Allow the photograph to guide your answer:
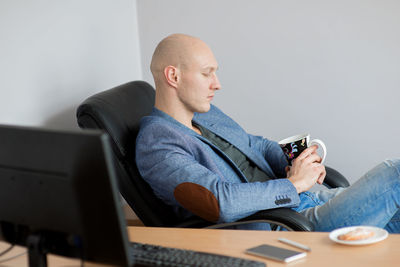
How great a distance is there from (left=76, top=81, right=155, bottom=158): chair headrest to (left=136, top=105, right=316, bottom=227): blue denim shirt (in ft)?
0.27

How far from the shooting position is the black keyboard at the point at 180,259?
1.27 metres

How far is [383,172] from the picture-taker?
6.50 feet

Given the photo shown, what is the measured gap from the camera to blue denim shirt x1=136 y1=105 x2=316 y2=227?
6.20 feet

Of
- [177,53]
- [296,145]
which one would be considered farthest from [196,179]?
[177,53]

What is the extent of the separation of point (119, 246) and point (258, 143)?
5.36 ft

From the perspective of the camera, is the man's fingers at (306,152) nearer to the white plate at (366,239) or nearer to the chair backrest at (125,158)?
the chair backrest at (125,158)

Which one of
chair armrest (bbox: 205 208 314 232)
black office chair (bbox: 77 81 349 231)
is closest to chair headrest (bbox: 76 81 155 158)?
black office chair (bbox: 77 81 349 231)

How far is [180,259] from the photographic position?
130cm

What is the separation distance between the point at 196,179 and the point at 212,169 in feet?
0.61

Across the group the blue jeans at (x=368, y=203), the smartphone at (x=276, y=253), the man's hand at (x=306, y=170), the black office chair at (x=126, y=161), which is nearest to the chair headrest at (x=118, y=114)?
the black office chair at (x=126, y=161)

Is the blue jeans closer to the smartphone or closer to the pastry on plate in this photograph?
the pastry on plate

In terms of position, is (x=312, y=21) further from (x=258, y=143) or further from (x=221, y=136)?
(x=221, y=136)

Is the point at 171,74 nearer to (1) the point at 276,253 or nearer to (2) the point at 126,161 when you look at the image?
(2) the point at 126,161

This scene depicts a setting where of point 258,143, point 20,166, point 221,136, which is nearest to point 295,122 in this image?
point 258,143
